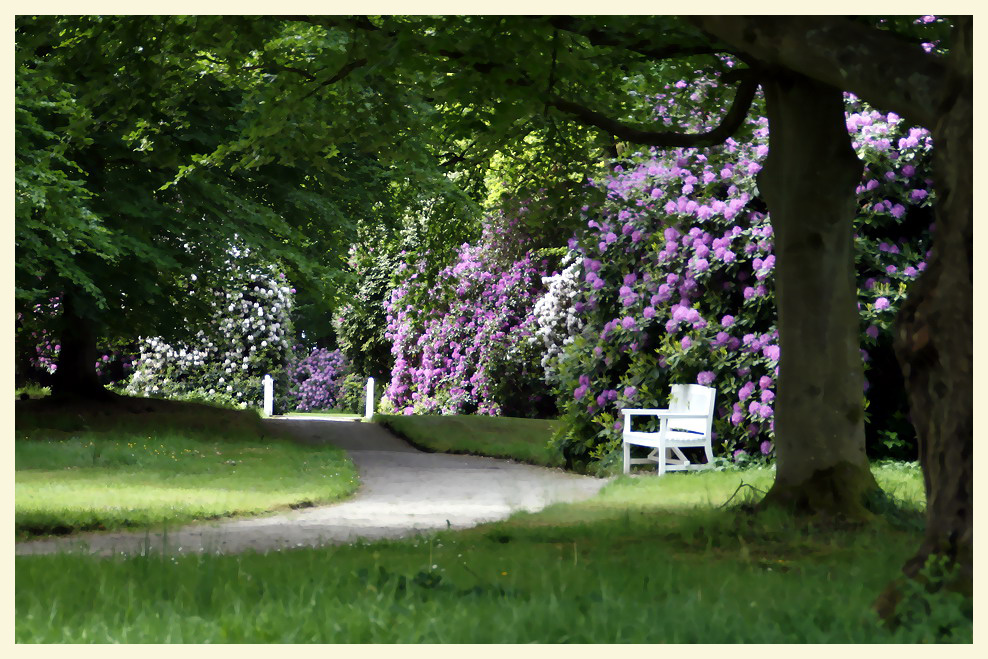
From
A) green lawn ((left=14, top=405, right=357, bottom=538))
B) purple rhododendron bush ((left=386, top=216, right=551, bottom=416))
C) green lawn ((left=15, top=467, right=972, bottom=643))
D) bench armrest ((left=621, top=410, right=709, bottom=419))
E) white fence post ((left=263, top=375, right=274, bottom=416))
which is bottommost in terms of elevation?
green lawn ((left=14, top=405, right=357, bottom=538))

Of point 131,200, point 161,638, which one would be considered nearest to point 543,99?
point 161,638

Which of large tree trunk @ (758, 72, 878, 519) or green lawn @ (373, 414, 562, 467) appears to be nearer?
large tree trunk @ (758, 72, 878, 519)

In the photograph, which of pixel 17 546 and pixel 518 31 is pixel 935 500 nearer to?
pixel 518 31

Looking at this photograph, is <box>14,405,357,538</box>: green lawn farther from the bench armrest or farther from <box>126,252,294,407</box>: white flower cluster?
<box>126,252,294,407</box>: white flower cluster

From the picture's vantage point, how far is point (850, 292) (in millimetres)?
8273

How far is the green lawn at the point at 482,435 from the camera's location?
17156 mm

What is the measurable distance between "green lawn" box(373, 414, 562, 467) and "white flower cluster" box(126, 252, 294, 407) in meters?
7.28

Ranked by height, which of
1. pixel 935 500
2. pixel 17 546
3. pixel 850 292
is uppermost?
pixel 850 292

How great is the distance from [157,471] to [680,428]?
20.0 ft

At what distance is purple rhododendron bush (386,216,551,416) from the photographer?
25.6 meters

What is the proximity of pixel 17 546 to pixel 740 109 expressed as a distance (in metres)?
6.21

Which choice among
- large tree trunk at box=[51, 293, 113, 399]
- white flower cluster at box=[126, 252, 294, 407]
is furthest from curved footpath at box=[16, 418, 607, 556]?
white flower cluster at box=[126, 252, 294, 407]

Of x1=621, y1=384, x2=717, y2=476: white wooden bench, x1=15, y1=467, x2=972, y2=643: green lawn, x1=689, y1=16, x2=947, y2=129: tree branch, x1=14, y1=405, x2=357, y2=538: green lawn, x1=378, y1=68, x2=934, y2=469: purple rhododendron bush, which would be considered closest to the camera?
x1=15, y1=467, x2=972, y2=643: green lawn

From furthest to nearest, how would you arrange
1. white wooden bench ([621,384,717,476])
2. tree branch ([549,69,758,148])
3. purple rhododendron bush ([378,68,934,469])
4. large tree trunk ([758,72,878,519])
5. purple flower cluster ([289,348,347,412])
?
purple flower cluster ([289,348,347,412]), white wooden bench ([621,384,717,476]), purple rhododendron bush ([378,68,934,469]), tree branch ([549,69,758,148]), large tree trunk ([758,72,878,519])
